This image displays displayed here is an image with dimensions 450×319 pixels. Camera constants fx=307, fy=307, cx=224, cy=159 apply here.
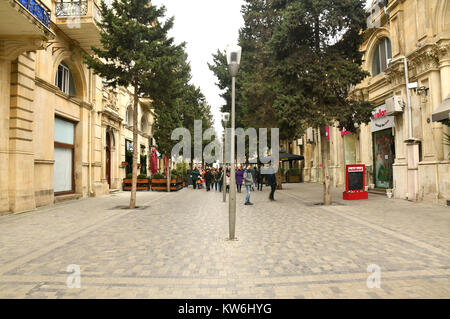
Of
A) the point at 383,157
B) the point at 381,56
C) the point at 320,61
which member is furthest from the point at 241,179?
the point at 381,56

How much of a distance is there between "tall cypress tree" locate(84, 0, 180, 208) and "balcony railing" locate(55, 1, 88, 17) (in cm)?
227

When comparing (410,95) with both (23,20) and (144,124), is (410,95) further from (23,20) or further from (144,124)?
(144,124)

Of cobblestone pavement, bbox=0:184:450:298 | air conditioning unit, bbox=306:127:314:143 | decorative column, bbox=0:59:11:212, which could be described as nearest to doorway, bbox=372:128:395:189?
cobblestone pavement, bbox=0:184:450:298

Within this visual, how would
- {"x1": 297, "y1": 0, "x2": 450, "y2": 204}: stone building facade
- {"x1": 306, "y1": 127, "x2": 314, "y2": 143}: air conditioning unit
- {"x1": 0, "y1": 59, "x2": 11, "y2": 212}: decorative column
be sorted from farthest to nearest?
{"x1": 306, "y1": 127, "x2": 314, "y2": 143}: air conditioning unit → {"x1": 297, "y1": 0, "x2": 450, "y2": 204}: stone building facade → {"x1": 0, "y1": 59, "x2": 11, "y2": 212}: decorative column

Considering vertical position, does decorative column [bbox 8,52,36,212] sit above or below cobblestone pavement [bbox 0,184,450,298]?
above

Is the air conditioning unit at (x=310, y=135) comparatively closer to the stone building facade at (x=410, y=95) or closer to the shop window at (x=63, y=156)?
the stone building facade at (x=410, y=95)

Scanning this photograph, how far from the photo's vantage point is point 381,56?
17.2 metres

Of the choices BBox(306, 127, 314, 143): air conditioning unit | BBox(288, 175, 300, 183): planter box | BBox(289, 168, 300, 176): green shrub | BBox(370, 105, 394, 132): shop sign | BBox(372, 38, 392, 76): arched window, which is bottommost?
BBox(288, 175, 300, 183): planter box

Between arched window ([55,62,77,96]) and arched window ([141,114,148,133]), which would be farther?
arched window ([141,114,148,133])

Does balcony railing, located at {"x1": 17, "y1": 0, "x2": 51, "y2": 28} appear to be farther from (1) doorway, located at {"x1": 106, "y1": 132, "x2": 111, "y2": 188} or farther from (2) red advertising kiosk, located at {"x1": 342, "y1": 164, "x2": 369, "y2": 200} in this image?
(2) red advertising kiosk, located at {"x1": 342, "y1": 164, "x2": 369, "y2": 200}

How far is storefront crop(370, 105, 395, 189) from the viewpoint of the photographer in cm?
1634

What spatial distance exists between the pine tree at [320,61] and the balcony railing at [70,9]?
28.1 feet

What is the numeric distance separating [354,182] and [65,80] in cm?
1487

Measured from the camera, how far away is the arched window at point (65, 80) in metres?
14.8
